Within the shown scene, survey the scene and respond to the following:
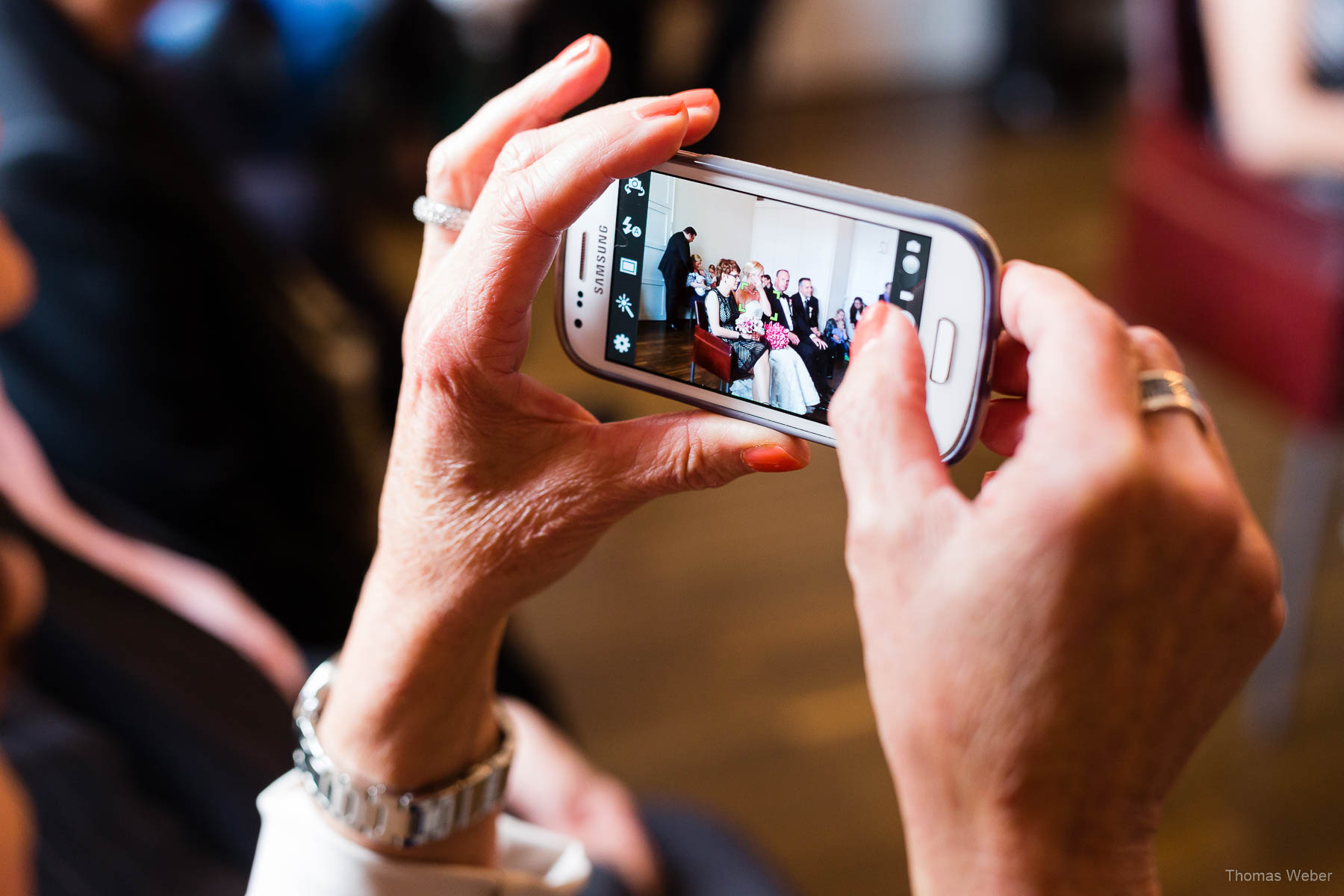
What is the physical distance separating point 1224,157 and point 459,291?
51.2 inches

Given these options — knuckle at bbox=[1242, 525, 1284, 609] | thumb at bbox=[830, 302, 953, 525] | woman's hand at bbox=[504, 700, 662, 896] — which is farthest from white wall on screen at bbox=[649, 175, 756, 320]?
woman's hand at bbox=[504, 700, 662, 896]

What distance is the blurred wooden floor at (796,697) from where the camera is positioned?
1.25 metres

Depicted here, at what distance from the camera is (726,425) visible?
1.47 ft

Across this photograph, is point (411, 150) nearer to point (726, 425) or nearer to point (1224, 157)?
point (1224, 157)

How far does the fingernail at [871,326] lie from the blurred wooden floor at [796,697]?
0.47m

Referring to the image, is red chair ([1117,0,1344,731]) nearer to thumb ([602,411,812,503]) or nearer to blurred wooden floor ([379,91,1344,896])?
blurred wooden floor ([379,91,1344,896])

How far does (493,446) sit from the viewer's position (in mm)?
460

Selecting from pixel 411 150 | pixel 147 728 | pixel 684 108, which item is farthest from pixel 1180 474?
pixel 411 150

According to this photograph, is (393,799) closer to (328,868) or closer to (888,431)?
(328,868)

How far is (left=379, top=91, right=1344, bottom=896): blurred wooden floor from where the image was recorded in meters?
1.25

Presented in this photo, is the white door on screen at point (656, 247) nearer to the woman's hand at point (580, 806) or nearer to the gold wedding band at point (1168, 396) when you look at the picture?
the gold wedding band at point (1168, 396)

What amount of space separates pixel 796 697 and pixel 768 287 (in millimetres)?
1140

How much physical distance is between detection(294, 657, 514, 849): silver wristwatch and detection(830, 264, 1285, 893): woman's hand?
0.26 metres
